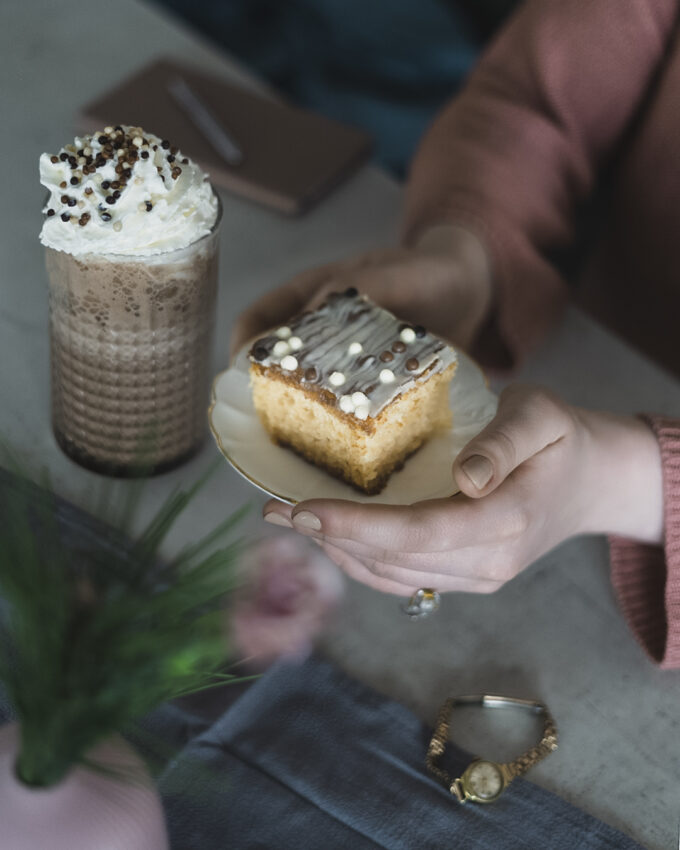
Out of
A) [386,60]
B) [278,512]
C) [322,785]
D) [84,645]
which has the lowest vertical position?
[386,60]

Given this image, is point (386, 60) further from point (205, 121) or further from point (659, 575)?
point (659, 575)

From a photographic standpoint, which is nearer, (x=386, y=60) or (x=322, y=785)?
(x=322, y=785)

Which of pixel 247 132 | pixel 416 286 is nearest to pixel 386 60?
pixel 247 132

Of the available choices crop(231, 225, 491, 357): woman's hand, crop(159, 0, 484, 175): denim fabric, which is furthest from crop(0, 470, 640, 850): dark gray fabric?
crop(159, 0, 484, 175): denim fabric

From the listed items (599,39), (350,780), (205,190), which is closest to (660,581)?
(350,780)

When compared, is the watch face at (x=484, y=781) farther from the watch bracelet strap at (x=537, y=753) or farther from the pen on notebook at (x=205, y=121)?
the pen on notebook at (x=205, y=121)

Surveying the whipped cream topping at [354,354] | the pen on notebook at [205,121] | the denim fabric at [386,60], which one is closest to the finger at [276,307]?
the whipped cream topping at [354,354]

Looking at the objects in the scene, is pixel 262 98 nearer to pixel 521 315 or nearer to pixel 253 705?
pixel 521 315
